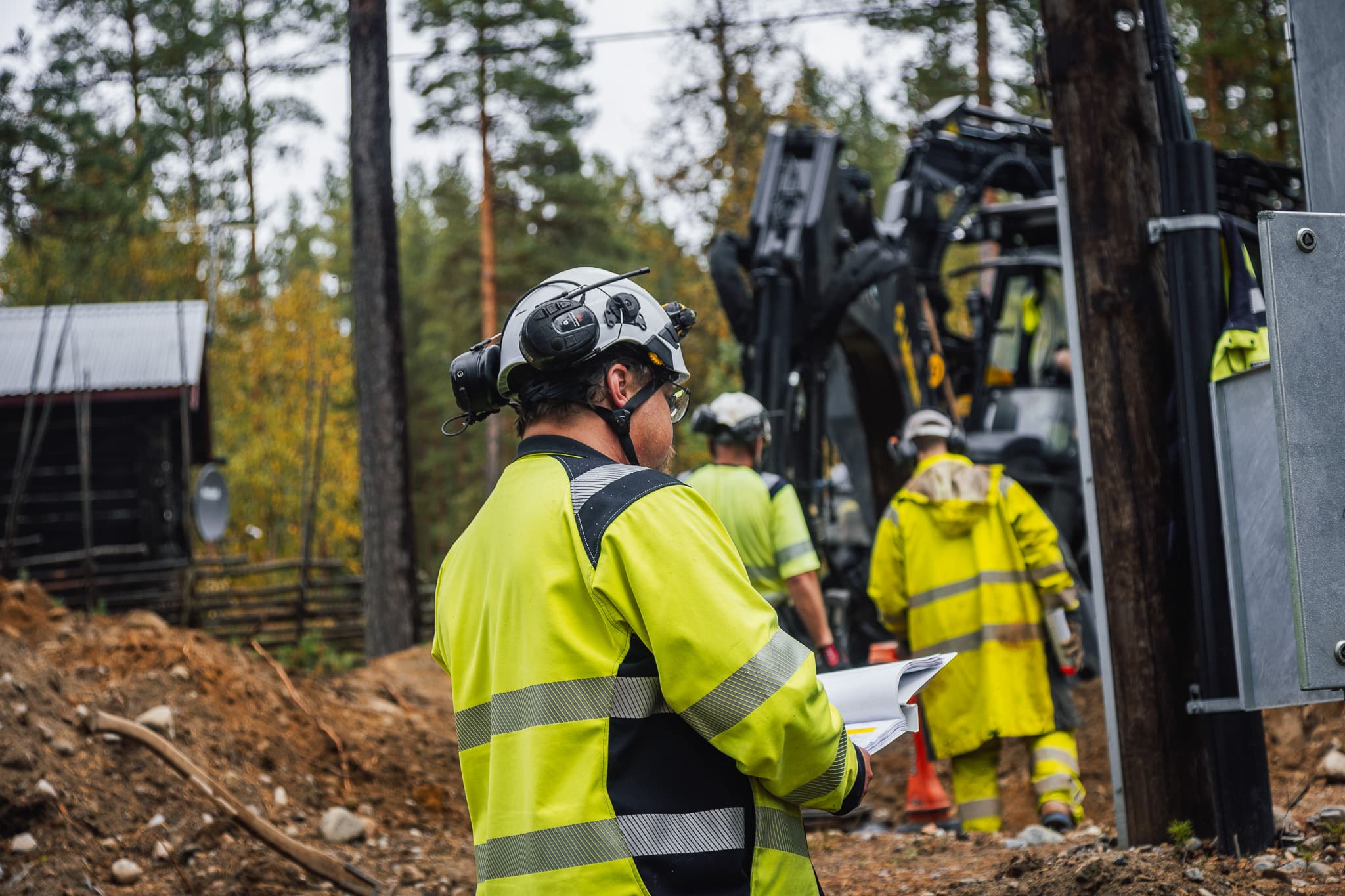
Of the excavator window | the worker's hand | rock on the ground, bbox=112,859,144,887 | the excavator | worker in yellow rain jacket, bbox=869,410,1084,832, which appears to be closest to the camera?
rock on the ground, bbox=112,859,144,887

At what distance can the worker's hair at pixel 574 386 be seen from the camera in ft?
8.70

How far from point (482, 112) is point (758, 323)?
792 inches

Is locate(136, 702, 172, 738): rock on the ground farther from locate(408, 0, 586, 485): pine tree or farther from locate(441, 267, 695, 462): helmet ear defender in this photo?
locate(408, 0, 586, 485): pine tree

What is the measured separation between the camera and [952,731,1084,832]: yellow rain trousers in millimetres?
6434

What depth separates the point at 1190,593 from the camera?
414 cm

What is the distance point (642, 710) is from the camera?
2.40 m

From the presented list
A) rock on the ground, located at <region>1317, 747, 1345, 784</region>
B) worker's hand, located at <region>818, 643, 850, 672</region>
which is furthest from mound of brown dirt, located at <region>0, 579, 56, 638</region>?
rock on the ground, located at <region>1317, 747, 1345, 784</region>

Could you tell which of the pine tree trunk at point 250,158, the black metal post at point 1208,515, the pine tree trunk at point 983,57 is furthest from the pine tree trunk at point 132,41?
the black metal post at point 1208,515

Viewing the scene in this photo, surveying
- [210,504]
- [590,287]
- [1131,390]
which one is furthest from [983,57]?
[590,287]

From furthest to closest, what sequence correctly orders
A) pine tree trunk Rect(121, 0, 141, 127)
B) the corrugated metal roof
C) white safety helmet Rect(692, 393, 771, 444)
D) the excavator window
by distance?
pine tree trunk Rect(121, 0, 141, 127) < the corrugated metal roof < the excavator window < white safety helmet Rect(692, 393, 771, 444)

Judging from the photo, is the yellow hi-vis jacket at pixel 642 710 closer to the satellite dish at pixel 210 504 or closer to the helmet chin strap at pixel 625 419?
the helmet chin strap at pixel 625 419

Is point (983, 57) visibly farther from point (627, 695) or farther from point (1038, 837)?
point (627, 695)

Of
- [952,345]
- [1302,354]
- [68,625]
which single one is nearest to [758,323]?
[952,345]

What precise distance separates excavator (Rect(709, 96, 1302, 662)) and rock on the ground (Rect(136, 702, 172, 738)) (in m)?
3.57
